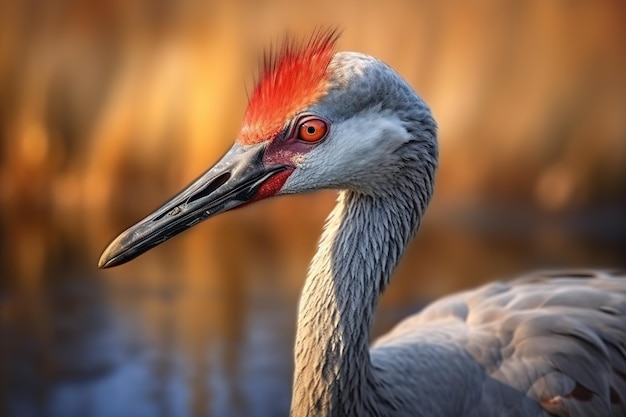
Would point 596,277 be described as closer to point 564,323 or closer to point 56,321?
point 564,323

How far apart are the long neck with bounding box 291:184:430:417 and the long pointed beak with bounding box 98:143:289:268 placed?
0.16 m

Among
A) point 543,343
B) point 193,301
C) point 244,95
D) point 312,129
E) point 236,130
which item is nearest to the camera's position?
point 312,129

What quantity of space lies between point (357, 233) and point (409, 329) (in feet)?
1.71

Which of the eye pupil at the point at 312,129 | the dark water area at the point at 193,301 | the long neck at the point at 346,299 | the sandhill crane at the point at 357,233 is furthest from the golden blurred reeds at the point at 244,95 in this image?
the eye pupil at the point at 312,129

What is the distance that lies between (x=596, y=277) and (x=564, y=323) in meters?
0.29

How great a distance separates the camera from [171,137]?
4.20 meters

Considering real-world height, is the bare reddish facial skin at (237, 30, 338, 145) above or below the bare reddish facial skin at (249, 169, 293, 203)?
above

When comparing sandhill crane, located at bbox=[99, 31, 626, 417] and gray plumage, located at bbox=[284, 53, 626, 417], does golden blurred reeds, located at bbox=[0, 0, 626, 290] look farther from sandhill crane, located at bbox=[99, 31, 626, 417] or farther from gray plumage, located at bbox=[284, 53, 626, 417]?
sandhill crane, located at bbox=[99, 31, 626, 417]

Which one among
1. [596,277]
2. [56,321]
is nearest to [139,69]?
[56,321]

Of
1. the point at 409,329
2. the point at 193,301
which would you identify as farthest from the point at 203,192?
the point at 193,301

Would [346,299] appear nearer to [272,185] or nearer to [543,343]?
[272,185]

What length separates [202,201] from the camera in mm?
1235

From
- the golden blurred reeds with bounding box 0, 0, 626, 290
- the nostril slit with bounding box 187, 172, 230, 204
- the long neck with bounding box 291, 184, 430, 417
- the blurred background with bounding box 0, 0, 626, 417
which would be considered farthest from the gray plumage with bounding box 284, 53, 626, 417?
the golden blurred reeds with bounding box 0, 0, 626, 290

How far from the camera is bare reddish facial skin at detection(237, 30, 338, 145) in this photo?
1210 mm
